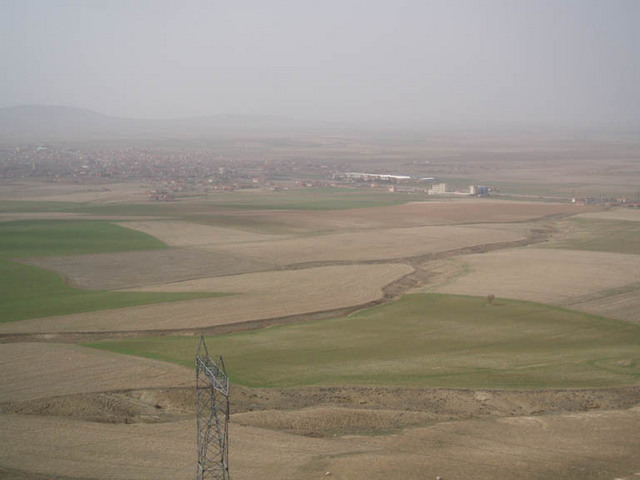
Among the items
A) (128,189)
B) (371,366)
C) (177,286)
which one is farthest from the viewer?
(128,189)

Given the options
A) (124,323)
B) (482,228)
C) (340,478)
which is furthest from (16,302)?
(482,228)

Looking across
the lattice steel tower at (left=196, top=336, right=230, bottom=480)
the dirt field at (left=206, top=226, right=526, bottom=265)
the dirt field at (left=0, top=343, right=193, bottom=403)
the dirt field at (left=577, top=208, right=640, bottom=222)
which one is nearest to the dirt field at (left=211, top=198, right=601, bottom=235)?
the dirt field at (left=577, top=208, right=640, bottom=222)

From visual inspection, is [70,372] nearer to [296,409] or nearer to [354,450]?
[296,409]

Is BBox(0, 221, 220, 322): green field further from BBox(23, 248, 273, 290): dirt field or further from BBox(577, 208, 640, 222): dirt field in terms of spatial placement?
BBox(577, 208, 640, 222): dirt field

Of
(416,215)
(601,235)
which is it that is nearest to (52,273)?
(416,215)

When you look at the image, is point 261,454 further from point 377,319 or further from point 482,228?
point 482,228

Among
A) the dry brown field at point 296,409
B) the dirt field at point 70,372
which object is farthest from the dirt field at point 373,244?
the dirt field at point 70,372
